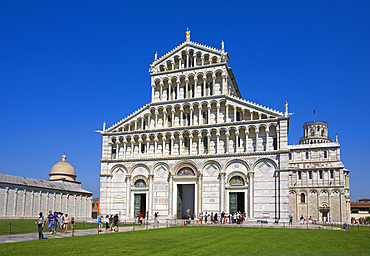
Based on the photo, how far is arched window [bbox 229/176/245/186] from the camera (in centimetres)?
4534

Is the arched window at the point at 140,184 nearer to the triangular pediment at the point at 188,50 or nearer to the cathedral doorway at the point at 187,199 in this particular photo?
the cathedral doorway at the point at 187,199

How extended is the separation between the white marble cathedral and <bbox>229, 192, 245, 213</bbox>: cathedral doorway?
12 centimetres

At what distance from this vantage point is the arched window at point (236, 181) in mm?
45344

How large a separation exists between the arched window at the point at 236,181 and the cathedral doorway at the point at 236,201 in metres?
1.20

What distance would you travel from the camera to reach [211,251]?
1862 centimetres

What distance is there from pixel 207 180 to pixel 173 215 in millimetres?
6405

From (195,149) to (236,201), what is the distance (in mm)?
8740

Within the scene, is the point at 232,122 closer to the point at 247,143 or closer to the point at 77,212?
the point at 247,143

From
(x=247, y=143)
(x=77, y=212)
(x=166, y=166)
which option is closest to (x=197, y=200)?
(x=166, y=166)

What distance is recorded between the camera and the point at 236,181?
150ft

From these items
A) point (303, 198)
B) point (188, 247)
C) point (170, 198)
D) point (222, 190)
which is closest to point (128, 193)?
point (170, 198)

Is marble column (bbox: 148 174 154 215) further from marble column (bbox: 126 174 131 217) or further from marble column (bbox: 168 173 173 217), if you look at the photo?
marble column (bbox: 126 174 131 217)

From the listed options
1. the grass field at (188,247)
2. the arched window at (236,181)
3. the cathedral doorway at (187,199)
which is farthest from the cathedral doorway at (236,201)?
the grass field at (188,247)

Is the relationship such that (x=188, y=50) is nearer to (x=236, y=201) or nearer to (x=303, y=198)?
(x=236, y=201)
